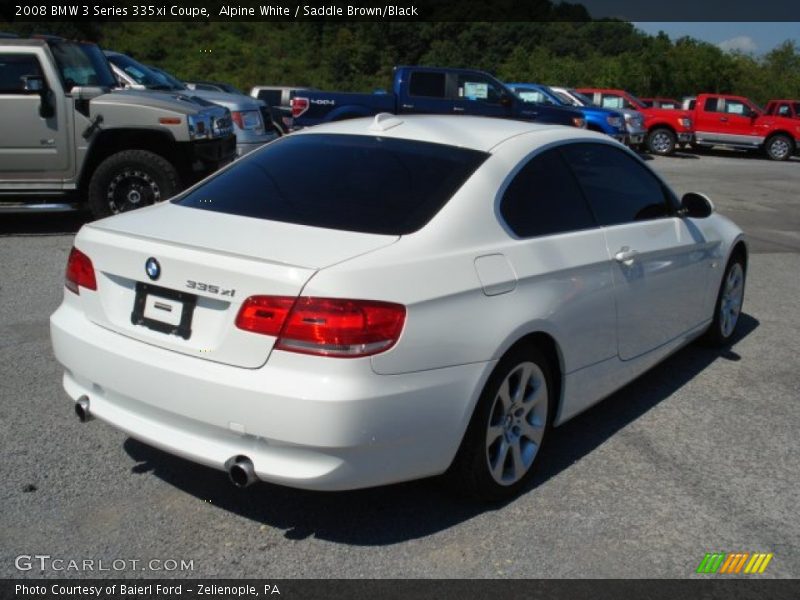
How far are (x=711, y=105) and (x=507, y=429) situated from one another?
83.6ft

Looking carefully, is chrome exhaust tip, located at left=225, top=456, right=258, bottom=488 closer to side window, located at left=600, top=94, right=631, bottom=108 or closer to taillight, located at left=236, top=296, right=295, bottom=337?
taillight, located at left=236, top=296, right=295, bottom=337

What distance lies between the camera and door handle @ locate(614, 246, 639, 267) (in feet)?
13.8

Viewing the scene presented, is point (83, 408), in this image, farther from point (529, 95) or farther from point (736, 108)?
point (736, 108)

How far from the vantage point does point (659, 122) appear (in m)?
25.2

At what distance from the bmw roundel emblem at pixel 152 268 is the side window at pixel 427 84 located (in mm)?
16133

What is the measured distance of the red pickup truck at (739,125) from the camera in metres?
26.4

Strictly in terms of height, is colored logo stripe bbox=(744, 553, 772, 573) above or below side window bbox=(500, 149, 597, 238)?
below

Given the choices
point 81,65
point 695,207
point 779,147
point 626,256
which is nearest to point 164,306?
point 626,256

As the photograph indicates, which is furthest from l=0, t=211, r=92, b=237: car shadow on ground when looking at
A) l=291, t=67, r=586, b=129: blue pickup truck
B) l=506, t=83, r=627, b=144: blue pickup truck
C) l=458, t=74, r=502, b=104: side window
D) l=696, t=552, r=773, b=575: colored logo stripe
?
l=506, t=83, r=627, b=144: blue pickup truck

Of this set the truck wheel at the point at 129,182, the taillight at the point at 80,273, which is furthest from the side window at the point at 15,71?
the taillight at the point at 80,273

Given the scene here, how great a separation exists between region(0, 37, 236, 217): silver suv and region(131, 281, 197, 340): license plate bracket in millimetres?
5846

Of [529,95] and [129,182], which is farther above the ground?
[529,95]

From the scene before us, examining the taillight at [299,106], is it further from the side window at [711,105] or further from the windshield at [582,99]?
the side window at [711,105]

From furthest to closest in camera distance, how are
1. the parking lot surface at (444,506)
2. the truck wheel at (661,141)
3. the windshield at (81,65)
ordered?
the truck wheel at (661,141) < the windshield at (81,65) < the parking lot surface at (444,506)
